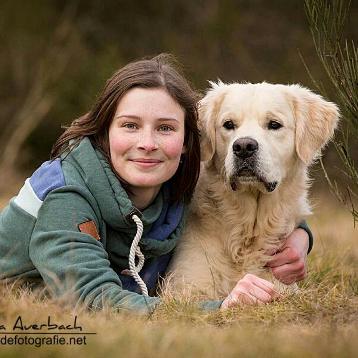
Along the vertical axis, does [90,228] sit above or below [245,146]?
below

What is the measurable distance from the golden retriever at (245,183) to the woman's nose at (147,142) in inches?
17.8

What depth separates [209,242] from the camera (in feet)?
14.2

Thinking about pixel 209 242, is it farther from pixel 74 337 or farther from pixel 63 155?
pixel 74 337

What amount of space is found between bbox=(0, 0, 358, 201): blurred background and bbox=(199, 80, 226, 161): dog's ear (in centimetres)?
485

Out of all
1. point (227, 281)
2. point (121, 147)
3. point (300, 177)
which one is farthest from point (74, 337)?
point (300, 177)

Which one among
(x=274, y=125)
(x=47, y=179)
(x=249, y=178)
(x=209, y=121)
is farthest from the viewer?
(x=209, y=121)

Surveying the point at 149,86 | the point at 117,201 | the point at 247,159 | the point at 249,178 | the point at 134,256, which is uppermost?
the point at 149,86

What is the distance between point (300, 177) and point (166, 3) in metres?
9.91

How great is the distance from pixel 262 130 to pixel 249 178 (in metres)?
0.27

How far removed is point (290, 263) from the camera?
432cm

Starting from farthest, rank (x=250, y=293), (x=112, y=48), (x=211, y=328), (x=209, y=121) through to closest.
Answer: (x=112, y=48)
(x=209, y=121)
(x=250, y=293)
(x=211, y=328)

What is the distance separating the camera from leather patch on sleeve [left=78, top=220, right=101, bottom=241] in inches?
142

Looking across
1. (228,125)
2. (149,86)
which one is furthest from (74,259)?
(228,125)

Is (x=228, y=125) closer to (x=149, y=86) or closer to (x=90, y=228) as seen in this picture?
(x=149, y=86)
